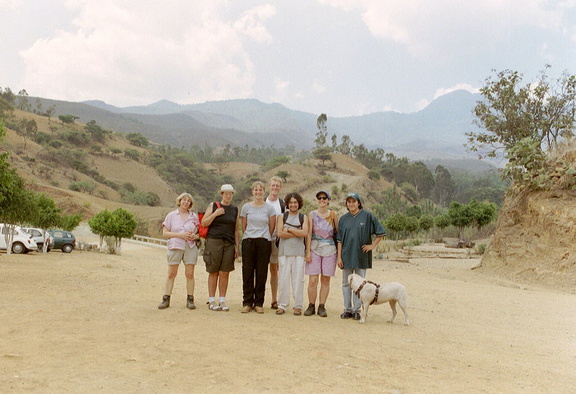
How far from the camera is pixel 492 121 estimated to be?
1838 cm

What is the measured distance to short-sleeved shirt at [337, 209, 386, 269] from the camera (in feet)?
21.2

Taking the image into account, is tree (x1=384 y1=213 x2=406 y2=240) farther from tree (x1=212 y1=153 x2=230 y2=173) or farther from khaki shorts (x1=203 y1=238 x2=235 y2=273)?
tree (x1=212 y1=153 x2=230 y2=173)

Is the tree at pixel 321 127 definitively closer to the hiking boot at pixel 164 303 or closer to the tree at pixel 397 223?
the tree at pixel 397 223

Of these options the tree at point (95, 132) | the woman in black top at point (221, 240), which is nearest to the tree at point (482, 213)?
the woman in black top at point (221, 240)

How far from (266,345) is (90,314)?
263 cm

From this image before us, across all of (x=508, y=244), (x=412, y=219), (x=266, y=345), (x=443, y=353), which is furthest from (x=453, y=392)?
(x=412, y=219)

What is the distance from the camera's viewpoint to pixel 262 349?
4.62 metres

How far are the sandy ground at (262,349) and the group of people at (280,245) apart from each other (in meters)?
0.36

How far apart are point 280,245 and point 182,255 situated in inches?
54.7

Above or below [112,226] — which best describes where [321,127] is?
above

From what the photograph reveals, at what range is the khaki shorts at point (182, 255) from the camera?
664cm

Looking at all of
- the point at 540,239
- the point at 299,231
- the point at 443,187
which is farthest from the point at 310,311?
the point at 443,187

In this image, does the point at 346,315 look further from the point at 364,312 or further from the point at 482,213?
the point at 482,213

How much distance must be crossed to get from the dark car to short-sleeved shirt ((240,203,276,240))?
68.5 feet
